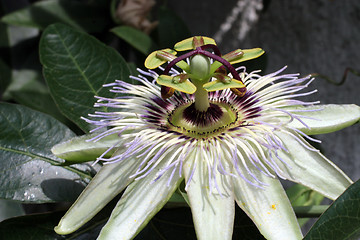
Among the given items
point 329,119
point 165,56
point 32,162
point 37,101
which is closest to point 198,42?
point 165,56

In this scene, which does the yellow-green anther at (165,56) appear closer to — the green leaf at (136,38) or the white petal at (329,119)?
the white petal at (329,119)

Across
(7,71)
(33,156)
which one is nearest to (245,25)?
(7,71)

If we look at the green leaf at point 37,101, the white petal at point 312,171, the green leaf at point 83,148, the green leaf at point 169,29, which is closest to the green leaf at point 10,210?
the green leaf at point 37,101

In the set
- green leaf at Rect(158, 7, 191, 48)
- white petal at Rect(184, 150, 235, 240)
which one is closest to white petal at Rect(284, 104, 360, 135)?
white petal at Rect(184, 150, 235, 240)

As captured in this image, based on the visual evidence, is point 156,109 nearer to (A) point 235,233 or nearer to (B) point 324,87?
(A) point 235,233

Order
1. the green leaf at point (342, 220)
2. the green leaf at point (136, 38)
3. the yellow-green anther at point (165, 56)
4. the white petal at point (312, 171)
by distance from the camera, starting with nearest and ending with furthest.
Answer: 1. the green leaf at point (342, 220)
2. the white petal at point (312, 171)
3. the yellow-green anther at point (165, 56)
4. the green leaf at point (136, 38)
